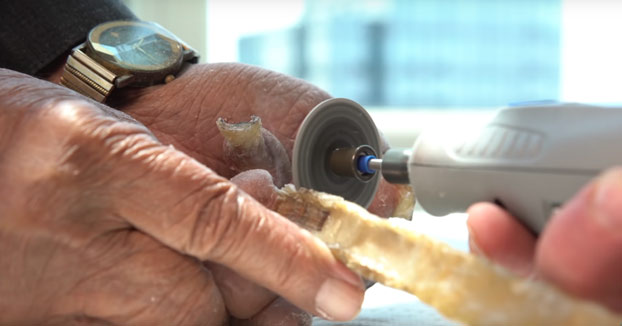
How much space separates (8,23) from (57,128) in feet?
1.82

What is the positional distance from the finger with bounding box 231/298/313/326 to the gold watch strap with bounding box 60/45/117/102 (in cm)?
44

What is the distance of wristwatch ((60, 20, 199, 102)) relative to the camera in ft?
2.75

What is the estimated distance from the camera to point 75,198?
1.49 ft

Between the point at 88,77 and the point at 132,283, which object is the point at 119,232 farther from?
the point at 88,77

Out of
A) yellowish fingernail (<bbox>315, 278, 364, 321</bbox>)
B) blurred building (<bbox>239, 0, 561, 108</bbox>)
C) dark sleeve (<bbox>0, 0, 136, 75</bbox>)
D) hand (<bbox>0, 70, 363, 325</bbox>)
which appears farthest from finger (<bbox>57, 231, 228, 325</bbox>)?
blurred building (<bbox>239, 0, 561, 108</bbox>)

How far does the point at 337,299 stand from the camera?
478 mm

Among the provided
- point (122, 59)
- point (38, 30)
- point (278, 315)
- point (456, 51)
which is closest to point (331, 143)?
point (278, 315)

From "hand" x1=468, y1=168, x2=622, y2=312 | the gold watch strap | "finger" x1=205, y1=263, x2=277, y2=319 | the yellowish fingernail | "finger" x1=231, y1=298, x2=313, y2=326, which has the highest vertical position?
"hand" x1=468, y1=168, x2=622, y2=312

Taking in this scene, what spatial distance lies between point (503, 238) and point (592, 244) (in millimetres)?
119

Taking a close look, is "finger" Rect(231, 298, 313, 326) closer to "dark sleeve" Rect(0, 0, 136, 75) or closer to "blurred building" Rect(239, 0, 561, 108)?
"dark sleeve" Rect(0, 0, 136, 75)

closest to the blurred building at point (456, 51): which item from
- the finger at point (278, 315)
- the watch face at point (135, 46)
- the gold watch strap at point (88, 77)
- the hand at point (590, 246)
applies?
the watch face at point (135, 46)

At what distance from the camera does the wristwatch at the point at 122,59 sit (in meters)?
0.84

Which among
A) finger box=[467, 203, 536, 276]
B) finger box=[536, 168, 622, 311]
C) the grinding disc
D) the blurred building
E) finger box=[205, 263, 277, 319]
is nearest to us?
finger box=[536, 168, 622, 311]

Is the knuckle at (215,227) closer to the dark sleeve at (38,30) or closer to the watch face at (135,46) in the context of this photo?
the watch face at (135,46)
